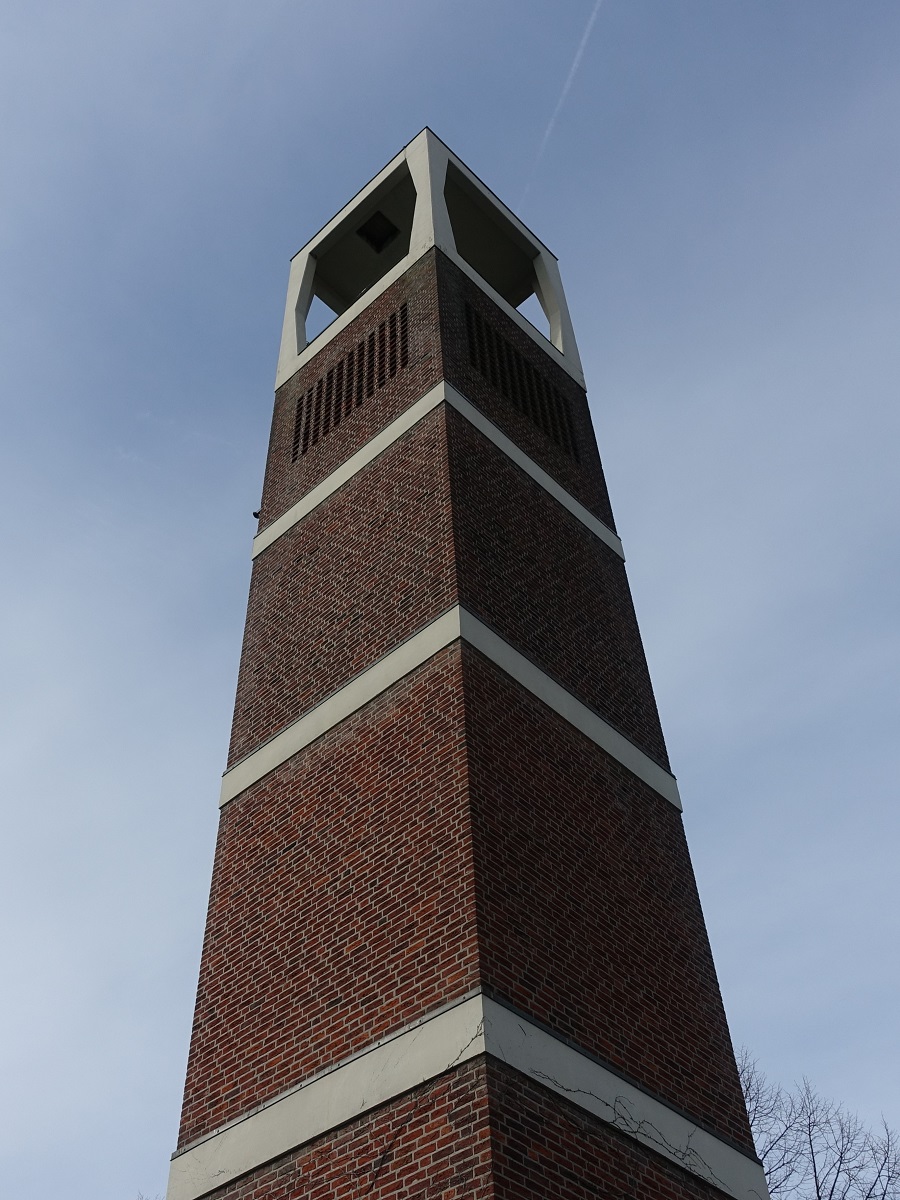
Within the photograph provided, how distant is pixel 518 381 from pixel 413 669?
639cm

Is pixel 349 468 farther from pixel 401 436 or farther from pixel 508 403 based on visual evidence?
pixel 508 403

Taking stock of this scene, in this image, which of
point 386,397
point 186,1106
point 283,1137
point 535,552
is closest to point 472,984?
point 283,1137

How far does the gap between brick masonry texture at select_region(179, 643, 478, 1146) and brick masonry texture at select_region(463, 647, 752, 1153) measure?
28 centimetres

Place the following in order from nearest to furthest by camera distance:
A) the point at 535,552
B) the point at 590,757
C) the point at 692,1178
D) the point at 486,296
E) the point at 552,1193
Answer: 1. the point at 552,1193
2. the point at 692,1178
3. the point at 590,757
4. the point at 535,552
5. the point at 486,296

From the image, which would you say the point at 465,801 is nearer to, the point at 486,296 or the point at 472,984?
the point at 472,984

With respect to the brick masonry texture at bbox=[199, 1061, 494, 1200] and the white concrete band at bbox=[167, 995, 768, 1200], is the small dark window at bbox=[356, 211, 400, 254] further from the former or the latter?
the brick masonry texture at bbox=[199, 1061, 494, 1200]

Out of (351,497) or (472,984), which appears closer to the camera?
(472,984)

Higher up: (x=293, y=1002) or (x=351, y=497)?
(x=351, y=497)

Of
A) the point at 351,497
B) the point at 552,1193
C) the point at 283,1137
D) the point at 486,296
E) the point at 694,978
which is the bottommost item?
the point at 552,1193

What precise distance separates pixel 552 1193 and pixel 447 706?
3798 millimetres

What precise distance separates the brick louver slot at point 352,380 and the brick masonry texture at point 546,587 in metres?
2.30

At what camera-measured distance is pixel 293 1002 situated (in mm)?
8859

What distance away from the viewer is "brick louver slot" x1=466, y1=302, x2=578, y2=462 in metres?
14.8

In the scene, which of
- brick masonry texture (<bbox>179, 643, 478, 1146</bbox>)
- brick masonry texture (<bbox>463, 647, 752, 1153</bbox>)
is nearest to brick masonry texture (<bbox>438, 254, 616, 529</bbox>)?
brick masonry texture (<bbox>463, 647, 752, 1153</bbox>)
